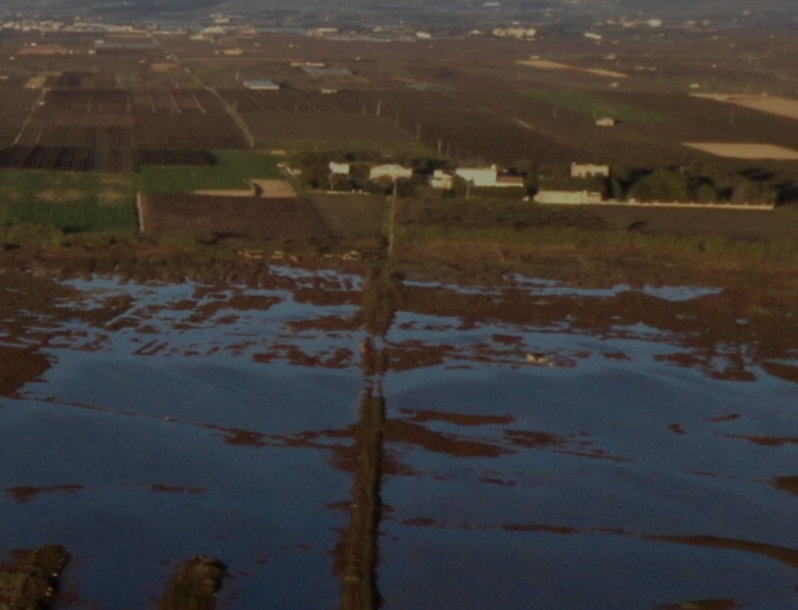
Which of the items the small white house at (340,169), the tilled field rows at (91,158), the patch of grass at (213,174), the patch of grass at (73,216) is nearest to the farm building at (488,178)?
the small white house at (340,169)

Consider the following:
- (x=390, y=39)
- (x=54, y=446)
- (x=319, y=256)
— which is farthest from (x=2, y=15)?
(x=54, y=446)

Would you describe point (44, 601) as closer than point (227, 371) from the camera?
Yes

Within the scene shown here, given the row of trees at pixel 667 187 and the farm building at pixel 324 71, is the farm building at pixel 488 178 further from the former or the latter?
the farm building at pixel 324 71

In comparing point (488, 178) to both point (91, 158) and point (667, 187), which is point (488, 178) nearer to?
point (667, 187)

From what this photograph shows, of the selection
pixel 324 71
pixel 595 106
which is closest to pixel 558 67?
pixel 324 71

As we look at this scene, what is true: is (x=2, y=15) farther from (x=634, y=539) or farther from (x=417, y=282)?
(x=634, y=539)

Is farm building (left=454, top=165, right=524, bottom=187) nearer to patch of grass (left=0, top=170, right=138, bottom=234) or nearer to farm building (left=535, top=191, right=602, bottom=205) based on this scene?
farm building (left=535, top=191, right=602, bottom=205)
